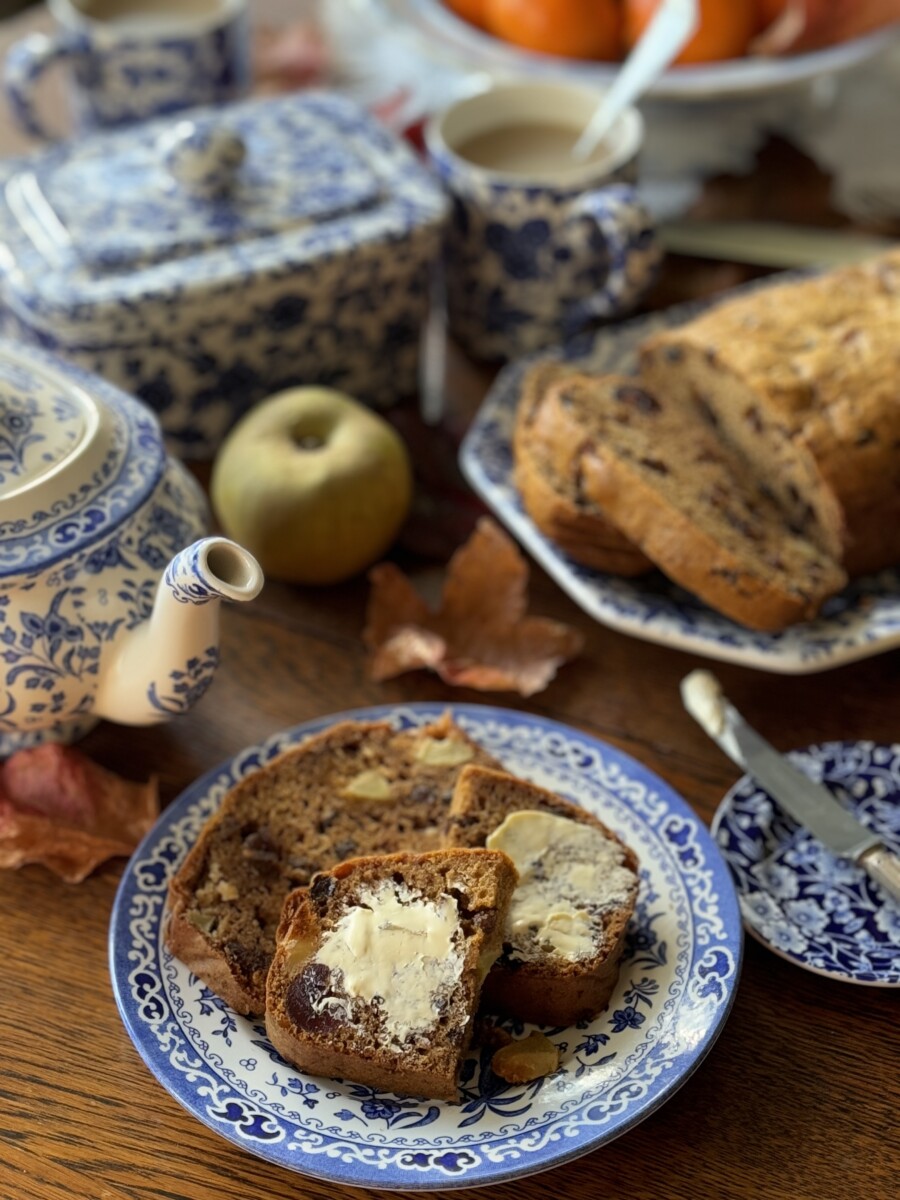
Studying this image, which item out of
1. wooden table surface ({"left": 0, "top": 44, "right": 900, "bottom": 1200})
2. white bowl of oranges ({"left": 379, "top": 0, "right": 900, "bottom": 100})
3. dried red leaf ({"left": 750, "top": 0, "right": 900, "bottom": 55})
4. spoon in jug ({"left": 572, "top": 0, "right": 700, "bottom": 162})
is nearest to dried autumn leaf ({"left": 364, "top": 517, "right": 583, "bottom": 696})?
wooden table surface ({"left": 0, "top": 44, "right": 900, "bottom": 1200})

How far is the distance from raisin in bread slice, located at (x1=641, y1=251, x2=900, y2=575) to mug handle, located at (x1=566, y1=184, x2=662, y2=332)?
9cm

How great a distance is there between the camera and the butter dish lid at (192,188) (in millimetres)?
1409

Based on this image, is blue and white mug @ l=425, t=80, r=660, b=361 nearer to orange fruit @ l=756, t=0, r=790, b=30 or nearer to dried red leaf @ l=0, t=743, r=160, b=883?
orange fruit @ l=756, t=0, r=790, b=30

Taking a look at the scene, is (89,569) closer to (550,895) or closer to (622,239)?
(550,895)

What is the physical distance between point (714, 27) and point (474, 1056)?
1431 millimetres

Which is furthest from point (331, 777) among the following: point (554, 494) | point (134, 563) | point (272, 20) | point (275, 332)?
point (272, 20)

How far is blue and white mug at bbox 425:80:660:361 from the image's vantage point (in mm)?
1528

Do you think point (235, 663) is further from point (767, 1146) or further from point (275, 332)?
point (767, 1146)

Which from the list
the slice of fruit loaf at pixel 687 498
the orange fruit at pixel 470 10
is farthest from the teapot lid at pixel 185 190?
the orange fruit at pixel 470 10

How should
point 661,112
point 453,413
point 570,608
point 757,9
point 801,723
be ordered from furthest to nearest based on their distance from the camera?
point 661,112
point 757,9
point 453,413
point 570,608
point 801,723

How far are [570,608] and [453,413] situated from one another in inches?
14.5

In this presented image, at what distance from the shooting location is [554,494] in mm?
1322

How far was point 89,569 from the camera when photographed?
1068 millimetres

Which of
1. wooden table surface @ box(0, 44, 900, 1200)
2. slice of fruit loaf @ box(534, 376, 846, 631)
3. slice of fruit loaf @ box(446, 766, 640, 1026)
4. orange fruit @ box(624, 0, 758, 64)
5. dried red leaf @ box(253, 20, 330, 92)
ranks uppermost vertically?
orange fruit @ box(624, 0, 758, 64)
